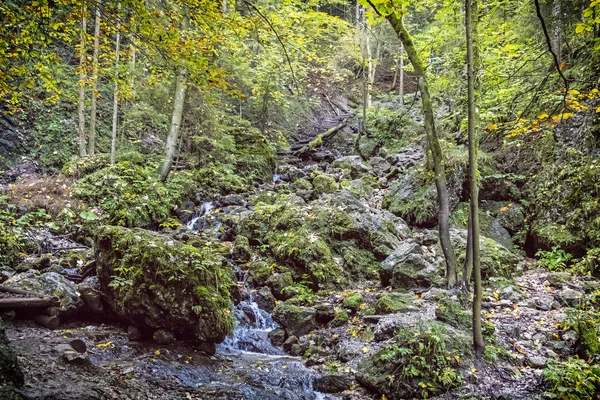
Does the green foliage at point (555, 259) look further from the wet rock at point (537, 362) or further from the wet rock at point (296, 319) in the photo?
the wet rock at point (296, 319)

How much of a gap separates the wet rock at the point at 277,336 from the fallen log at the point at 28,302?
12.0ft

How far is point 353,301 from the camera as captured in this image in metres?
6.95

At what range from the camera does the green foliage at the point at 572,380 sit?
13.2 ft

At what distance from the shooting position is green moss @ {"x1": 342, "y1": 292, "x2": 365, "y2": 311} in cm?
689

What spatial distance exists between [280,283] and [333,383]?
3007 mm

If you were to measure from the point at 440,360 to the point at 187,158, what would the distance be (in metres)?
12.1

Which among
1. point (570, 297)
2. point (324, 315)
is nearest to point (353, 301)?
point (324, 315)

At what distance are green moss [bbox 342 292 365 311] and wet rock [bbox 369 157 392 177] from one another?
28.3ft

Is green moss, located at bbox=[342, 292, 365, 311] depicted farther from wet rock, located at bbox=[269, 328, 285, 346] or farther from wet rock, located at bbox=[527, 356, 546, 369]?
wet rock, located at bbox=[527, 356, 546, 369]

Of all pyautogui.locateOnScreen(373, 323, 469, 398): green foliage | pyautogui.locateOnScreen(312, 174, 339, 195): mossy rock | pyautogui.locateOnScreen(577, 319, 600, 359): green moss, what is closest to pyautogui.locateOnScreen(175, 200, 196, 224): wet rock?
pyautogui.locateOnScreen(312, 174, 339, 195): mossy rock

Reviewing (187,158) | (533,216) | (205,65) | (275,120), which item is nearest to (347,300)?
(205,65)

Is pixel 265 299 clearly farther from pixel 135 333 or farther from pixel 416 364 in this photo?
pixel 416 364

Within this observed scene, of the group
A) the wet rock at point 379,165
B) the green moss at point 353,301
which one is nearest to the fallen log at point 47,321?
the green moss at point 353,301

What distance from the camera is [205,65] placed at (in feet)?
15.6
